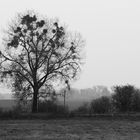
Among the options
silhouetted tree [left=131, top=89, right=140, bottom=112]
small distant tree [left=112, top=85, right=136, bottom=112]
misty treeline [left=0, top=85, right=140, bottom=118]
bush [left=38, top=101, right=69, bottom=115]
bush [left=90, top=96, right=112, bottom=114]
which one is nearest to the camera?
bush [left=38, top=101, right=69, bottom=115]

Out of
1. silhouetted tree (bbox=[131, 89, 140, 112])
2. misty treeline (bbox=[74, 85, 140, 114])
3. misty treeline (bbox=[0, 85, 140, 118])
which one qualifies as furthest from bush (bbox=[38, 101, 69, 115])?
silhouetted tree (bbox=[131, 89, 140, 112])

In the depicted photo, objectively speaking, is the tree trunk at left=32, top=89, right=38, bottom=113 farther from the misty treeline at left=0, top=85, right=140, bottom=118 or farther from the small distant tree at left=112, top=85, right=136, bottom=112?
the small distant tree at left=112, top=85, right=136, bottom=112

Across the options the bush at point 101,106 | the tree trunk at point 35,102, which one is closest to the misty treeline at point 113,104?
the bush at point 101,106

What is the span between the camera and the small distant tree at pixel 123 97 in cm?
3428

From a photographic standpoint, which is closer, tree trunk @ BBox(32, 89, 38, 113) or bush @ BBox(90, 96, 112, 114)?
bush @ BBox(90, 96, 112, 114)

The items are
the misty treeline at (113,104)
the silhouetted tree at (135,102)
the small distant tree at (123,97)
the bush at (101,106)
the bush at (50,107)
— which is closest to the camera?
the bush at (50,107)

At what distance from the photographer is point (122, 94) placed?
3431 cm

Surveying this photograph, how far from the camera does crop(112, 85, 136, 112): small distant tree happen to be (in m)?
34.3

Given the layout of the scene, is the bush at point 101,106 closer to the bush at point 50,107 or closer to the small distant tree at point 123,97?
the small distant tree at point 123,97

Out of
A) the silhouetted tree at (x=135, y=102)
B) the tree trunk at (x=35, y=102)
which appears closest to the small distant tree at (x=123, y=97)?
the silhouetted tree at (x=135, y=102)

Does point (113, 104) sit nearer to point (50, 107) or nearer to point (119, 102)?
point (119, 102)

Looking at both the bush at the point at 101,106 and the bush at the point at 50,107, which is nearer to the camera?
the bush at the point at 50,107

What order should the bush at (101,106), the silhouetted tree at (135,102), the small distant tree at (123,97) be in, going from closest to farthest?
the bush at (101,106)
the small distant tree at (123,97)
the silhouetted tree at (135,102)

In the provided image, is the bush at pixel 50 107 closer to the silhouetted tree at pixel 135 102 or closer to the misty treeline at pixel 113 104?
the misty treeline at pixel 113 104
